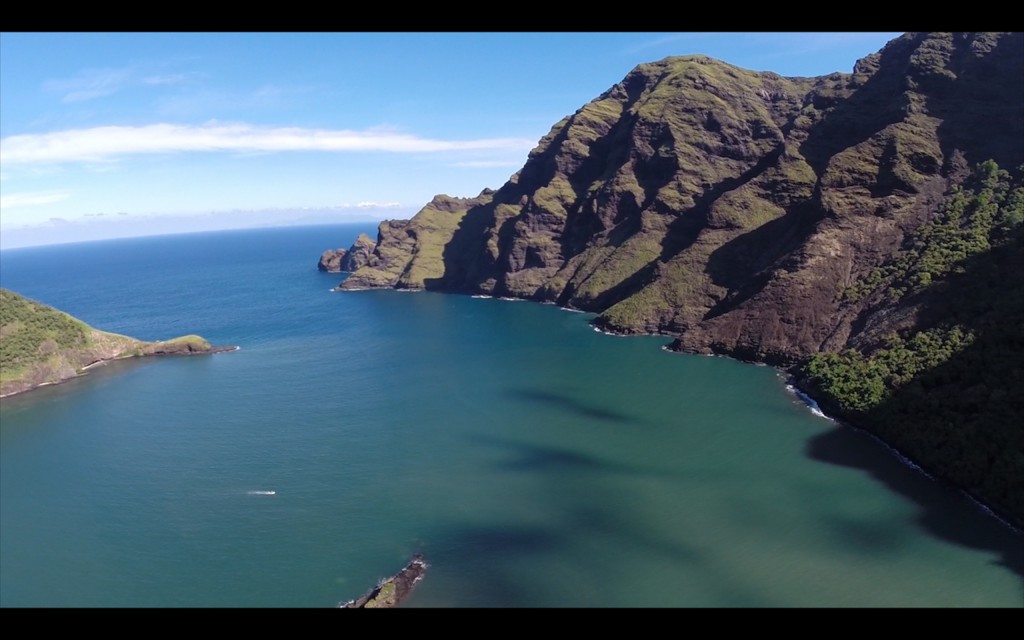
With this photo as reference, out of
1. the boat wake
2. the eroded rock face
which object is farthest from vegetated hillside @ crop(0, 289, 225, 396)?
the boat wake

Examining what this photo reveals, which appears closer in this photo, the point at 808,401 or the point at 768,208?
the point at 808,401

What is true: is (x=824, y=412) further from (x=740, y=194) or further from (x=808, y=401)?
(x=740, y=194)

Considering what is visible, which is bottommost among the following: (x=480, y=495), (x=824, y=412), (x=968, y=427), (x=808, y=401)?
(x=480, y=495)

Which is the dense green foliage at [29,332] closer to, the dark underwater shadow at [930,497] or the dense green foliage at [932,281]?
the dark underwater shadow at [930,497]

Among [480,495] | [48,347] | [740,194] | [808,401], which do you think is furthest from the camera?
[740,194]

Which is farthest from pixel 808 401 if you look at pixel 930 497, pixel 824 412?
pixel 930 497
